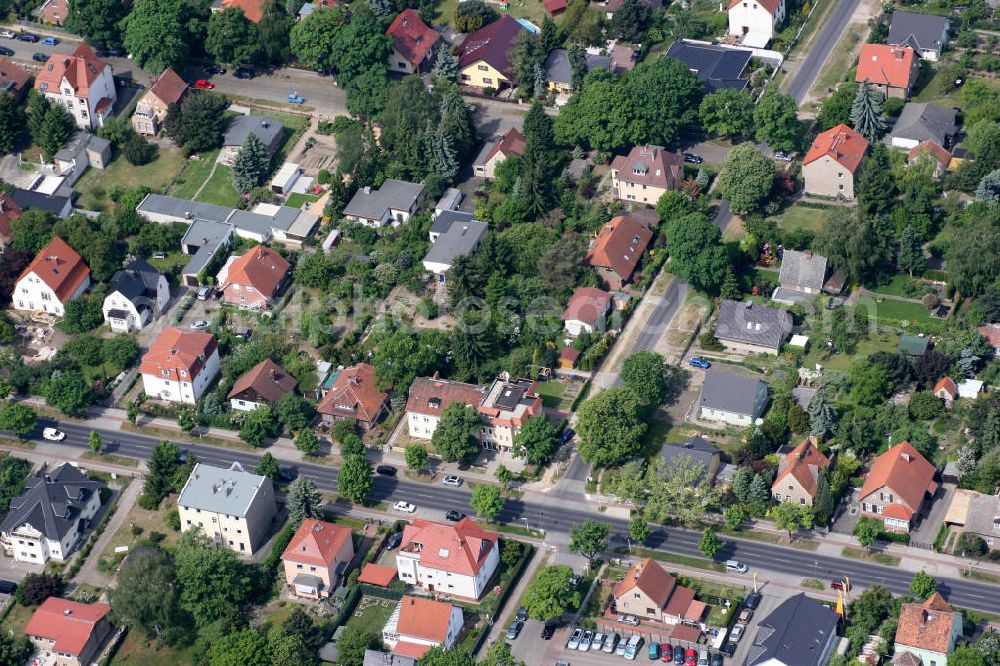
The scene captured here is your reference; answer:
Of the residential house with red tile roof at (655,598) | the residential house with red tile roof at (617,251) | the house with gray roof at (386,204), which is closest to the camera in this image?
the residential house with red tile roof at (655,598)

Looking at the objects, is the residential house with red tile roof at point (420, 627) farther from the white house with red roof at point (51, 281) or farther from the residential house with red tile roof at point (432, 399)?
the white house with red roof at point (51, 281)

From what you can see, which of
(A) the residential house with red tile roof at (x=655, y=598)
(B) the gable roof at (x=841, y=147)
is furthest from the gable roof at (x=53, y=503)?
(B) the gable roof at (x=841, y=147)

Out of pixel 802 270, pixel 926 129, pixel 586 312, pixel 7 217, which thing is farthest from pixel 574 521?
pixel 7 217

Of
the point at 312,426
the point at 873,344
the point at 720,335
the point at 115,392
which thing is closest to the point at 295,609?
the point at 312,426

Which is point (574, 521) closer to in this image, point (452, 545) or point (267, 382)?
point (452, 545)

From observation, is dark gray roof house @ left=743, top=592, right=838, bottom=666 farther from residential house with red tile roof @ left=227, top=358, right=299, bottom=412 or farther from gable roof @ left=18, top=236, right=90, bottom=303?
gable roof @ left=18, top=236, right=90, bottom=303
